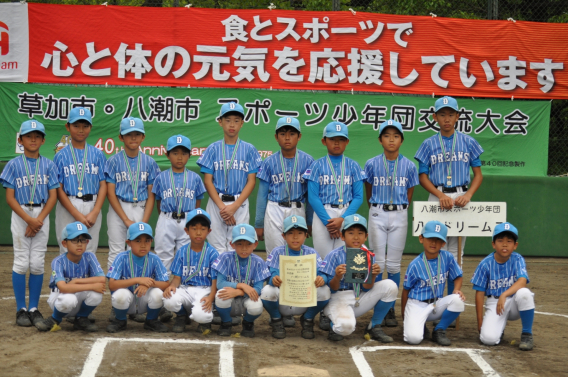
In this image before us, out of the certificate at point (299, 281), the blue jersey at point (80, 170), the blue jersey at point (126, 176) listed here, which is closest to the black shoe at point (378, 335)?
the certificate at point (299, 281)

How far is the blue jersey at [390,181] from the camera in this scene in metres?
6.40

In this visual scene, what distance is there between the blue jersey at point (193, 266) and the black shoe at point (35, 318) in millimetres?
1197

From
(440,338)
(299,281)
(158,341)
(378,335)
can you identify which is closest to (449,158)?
(440,338)

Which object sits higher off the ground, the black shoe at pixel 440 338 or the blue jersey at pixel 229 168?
the blue jersey at pixel 229 168

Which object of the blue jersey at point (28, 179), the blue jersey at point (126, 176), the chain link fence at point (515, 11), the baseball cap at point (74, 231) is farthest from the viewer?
the chain link fence at point (515, 11)

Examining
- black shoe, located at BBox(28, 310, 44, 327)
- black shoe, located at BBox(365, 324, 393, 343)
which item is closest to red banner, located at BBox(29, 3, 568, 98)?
black shoe, located at BBox(28, 310, 44, 327)

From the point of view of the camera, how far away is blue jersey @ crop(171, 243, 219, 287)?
5852 mm

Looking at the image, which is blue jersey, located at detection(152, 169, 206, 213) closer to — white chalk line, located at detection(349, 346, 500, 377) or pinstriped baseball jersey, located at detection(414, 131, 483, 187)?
white chalk line, located at detection(349, 346, 500, 377)

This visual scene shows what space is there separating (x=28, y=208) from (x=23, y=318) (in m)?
0.99

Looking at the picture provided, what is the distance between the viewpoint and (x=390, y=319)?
6266 millimetres

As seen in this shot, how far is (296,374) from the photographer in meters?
4.67

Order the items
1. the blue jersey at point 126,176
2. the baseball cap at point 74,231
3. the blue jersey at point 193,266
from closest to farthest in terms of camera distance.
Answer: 1. the baseball cap at point 74,231
2. the blue jersey at point 193,266
3. the blue jersey at point 126,176

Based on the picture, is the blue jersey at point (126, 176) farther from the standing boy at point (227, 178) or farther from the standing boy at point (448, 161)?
the standing boy at point (448, 161)

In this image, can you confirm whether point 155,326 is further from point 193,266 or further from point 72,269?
point 72,269
